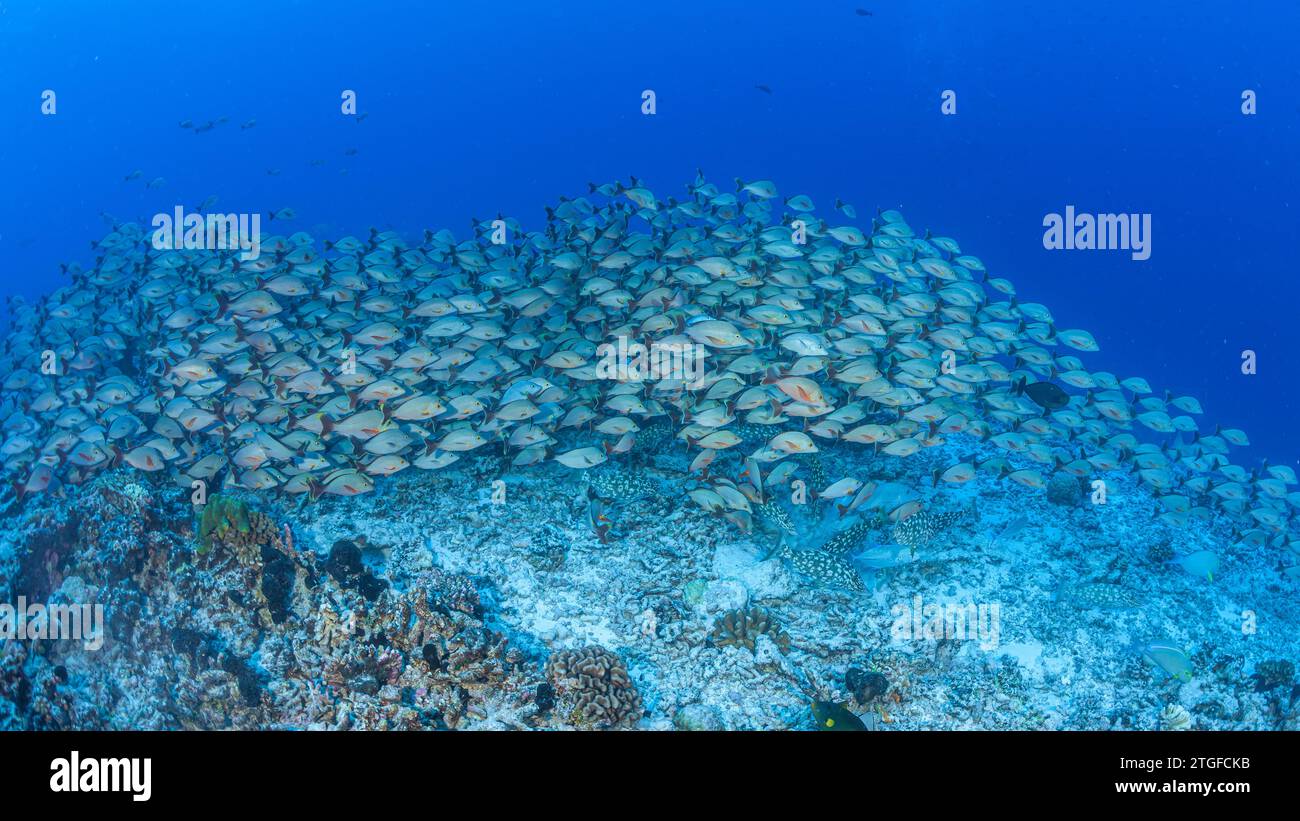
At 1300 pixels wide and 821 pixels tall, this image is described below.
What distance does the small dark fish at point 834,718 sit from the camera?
6.32 m

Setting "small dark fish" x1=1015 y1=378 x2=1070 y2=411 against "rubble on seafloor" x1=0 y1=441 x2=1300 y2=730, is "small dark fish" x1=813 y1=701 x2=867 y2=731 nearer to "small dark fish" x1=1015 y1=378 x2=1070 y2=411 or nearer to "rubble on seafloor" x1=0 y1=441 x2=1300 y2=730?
"rubble on seafloor" x1=0 y1=441 x2=1300 y2=730

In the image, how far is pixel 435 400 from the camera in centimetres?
753

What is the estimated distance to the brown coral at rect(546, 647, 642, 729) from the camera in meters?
6.58

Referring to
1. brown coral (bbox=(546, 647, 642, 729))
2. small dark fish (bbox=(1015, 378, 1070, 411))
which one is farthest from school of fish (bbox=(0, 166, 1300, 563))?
brown coral (bbox=(546, 647, 642, 729))

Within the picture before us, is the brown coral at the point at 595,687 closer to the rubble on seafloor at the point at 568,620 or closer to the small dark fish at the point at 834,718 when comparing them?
the rubble on seafloor at the point at 568,620

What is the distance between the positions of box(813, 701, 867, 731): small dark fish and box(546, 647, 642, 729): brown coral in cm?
161

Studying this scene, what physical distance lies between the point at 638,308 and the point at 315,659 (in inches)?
A: 203

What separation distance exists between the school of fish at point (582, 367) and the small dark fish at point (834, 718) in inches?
85.8

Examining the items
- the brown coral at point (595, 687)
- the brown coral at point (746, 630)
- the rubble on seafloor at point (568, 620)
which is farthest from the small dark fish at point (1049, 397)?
the brown coral at point (595, 687)

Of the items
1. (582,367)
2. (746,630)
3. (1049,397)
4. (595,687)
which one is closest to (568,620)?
(595,687)

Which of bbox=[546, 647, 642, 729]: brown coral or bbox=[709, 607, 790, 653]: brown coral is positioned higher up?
bbox=[709, 607, 790, 653]: brown coral

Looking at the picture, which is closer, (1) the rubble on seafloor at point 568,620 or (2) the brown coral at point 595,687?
(2) the brown coral at point 595,687
